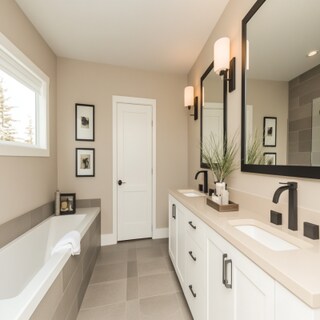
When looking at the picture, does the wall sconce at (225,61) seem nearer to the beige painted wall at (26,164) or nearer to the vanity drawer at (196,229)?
the vanity drawer at (196,229)

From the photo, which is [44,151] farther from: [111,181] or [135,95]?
[135,95]

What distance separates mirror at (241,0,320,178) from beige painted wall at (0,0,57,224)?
6.47 ft

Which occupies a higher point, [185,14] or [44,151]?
[185,14]

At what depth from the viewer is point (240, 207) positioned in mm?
1563

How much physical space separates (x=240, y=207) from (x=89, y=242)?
5.31 ft

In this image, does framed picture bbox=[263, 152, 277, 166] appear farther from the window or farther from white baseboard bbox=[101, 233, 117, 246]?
white baseboard bbox=[101, 233, 117, 246]

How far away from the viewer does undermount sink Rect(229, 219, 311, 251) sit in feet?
3.05

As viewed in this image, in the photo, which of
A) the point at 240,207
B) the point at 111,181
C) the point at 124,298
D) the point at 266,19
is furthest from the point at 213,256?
the point at 111,181

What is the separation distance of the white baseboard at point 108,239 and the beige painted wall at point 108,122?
0.21ft

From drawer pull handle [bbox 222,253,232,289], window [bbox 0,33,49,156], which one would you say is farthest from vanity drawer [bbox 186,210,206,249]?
window [bbox 0,33,49,156]

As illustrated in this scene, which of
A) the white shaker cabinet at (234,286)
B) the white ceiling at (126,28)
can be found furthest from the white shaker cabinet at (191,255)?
the white ceiling at (126,28)

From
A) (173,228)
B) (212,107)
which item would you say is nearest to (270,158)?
(212,107)

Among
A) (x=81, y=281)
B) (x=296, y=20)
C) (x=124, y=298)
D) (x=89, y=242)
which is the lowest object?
(x=124, y=298)

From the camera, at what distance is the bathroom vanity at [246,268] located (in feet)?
1.94
